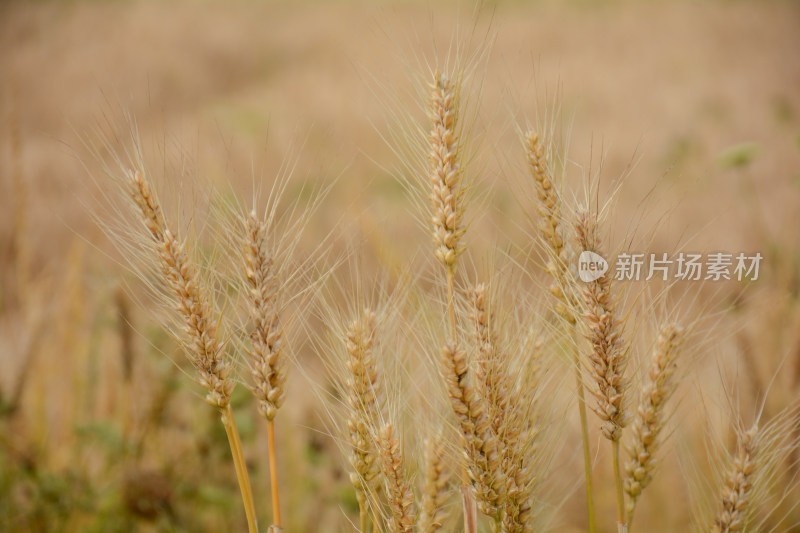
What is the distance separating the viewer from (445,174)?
0.87m

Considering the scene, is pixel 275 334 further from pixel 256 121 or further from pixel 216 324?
pixel 256 121

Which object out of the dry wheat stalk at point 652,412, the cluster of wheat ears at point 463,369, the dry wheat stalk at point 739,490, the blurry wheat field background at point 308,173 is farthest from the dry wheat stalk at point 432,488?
the dry wheat stalk at point 739,490

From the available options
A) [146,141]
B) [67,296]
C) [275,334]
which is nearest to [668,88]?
[146,141]

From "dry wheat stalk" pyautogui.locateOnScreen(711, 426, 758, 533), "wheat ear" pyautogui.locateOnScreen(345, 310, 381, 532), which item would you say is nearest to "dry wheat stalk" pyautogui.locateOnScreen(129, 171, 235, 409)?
"wheat ear" pyautogui.locateOnScreen(345, 310, 381, 532)

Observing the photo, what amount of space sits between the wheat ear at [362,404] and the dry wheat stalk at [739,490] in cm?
55

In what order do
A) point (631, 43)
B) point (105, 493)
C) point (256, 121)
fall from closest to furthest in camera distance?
1. point (105, 493)
2. point (256, 121)
3. point (631, 43)

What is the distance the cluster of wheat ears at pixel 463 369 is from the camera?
79 cm

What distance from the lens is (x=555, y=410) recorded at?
0.99 meters

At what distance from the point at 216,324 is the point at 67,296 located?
72.6 inches

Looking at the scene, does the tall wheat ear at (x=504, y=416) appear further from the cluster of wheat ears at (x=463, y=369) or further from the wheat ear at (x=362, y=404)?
the wheat ear at (x=362, y=404)

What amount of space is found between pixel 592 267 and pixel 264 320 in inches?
18.9

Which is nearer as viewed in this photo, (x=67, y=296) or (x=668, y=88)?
(x=67, y=296)

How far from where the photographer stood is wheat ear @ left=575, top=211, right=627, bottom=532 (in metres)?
0.81

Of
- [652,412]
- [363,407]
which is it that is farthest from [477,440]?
[652,412]
